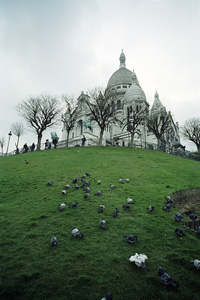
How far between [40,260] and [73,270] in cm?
100

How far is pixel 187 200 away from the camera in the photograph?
11.3 m

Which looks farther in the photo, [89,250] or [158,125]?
[158,125]

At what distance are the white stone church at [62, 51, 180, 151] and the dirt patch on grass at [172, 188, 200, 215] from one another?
913 inches

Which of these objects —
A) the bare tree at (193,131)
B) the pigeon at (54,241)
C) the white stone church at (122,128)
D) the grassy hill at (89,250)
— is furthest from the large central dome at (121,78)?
the pigeon at (54,241)

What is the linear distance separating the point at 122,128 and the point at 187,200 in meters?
48.8

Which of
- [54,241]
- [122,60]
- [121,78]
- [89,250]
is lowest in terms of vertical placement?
[89,250]

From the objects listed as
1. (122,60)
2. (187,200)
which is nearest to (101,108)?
(187,200)

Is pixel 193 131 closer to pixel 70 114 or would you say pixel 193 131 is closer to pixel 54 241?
pixel 70 114

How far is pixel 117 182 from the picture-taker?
42.2 ft

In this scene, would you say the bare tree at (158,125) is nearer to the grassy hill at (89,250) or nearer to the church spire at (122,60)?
the grassy hill at (89,250)

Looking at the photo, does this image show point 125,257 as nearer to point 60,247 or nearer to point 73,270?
point 73,270

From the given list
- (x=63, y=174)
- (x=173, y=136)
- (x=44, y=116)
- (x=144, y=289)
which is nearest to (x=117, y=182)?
(x=63, y=174)

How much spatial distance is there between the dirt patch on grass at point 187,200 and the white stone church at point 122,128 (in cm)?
2320

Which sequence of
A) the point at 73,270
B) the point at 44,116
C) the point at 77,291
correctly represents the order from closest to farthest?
the point at 77,291
the point at 73,270
the point at 44,116
